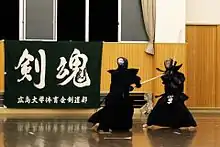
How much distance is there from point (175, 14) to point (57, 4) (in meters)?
3.64

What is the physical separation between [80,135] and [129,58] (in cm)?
622

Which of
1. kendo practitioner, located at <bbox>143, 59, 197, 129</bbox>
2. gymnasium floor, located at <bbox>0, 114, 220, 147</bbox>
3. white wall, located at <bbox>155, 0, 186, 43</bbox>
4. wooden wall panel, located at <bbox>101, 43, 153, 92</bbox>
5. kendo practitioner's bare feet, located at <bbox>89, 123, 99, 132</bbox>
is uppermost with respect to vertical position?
white wall, located at <bbox>155, 0, 186, 43</bbox>

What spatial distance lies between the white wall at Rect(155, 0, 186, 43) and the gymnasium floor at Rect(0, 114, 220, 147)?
3427 millimetres

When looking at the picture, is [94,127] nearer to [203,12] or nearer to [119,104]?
[119,104]

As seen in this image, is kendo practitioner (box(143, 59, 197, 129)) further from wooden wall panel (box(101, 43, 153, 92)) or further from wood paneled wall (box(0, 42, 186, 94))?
wooden wall panel (box(101, 43, 153, 92))

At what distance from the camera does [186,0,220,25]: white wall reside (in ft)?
63.2

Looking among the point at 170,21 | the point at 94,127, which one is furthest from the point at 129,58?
the point at 94,127

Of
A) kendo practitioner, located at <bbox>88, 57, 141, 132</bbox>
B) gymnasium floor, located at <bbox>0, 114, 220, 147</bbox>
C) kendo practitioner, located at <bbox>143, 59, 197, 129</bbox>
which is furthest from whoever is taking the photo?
kendo practitioner, located at <bbox>143, 59, 197, 129</bbox>

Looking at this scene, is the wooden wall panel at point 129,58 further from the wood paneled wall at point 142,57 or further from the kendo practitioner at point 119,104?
the kendo practitioner at point 119,104

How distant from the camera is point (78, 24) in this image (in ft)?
59.5

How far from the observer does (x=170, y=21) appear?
18.1m

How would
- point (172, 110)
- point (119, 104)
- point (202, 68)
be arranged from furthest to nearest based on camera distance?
point (202, 68) < point (172, 110) < point (119, 104)

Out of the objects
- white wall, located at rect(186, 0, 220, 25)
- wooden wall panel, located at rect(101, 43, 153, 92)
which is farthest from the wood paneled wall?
white wall, located at rect(186, 0, 220, 25)

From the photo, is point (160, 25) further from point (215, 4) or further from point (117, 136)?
point (117, 136)
